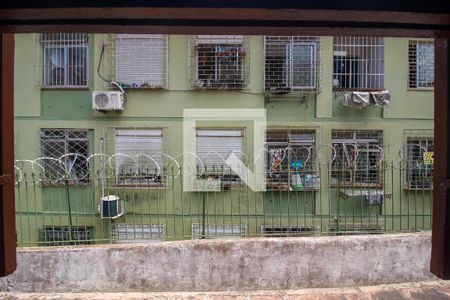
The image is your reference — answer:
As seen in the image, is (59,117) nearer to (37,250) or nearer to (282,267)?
(37,250)

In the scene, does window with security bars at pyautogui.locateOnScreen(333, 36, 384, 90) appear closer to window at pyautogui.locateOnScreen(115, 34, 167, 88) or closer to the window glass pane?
the window glass pane

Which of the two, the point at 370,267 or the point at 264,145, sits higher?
the point at 264,145

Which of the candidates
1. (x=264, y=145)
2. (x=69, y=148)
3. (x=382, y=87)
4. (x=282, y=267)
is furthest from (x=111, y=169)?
(x=382, y=87)

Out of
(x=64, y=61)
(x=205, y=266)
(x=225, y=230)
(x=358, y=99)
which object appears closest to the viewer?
(x=205, y=266)

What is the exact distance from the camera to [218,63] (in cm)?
960

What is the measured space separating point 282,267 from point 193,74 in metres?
6.62

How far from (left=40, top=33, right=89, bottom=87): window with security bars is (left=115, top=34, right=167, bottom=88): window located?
3.08 ft

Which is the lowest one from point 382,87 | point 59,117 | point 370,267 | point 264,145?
point 370,267

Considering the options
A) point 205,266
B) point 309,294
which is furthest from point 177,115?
point 309,294

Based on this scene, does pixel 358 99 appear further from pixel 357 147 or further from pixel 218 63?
pixel 218 63

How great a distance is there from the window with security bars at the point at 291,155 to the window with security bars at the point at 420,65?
3.10 meters

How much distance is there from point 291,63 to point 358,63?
1.88 m

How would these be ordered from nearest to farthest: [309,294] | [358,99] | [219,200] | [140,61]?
1. [309,294]
2. [358,99]
3. [140,61]
4. [219,200]

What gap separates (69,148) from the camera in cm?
984
